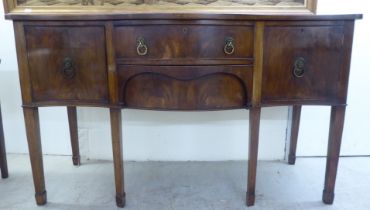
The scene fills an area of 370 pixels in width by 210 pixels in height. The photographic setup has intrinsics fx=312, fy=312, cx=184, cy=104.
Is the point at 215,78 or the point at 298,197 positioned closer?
the point at 215,78

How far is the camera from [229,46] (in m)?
1.13

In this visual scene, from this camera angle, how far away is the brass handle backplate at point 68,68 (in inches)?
46.0

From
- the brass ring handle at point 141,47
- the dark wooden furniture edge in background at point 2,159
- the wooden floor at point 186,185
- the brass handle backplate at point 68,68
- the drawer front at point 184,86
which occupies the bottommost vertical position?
the wooden floor at point 186,185

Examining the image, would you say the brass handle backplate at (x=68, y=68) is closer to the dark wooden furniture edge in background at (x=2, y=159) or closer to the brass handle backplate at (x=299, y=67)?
the dark wooden furniture edge in background at (x=2, y=159)

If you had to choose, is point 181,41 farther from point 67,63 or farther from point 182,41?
point 67,63

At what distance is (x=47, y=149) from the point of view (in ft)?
6.20

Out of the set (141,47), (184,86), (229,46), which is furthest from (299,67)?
(141,47)

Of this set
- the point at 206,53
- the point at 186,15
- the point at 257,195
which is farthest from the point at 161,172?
the point at 186,15

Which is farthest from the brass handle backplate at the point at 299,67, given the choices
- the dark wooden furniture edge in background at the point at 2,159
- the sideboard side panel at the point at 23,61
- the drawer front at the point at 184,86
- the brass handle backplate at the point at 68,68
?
the dark wooden furniture edge in background at the point at 2,159

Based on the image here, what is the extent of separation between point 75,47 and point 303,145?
138cm

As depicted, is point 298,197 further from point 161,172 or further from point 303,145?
point 161,172

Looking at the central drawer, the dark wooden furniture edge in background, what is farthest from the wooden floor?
the central drawer

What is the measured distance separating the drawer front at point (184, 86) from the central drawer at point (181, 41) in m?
0.05

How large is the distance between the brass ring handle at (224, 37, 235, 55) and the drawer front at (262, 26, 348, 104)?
128 millimetres
